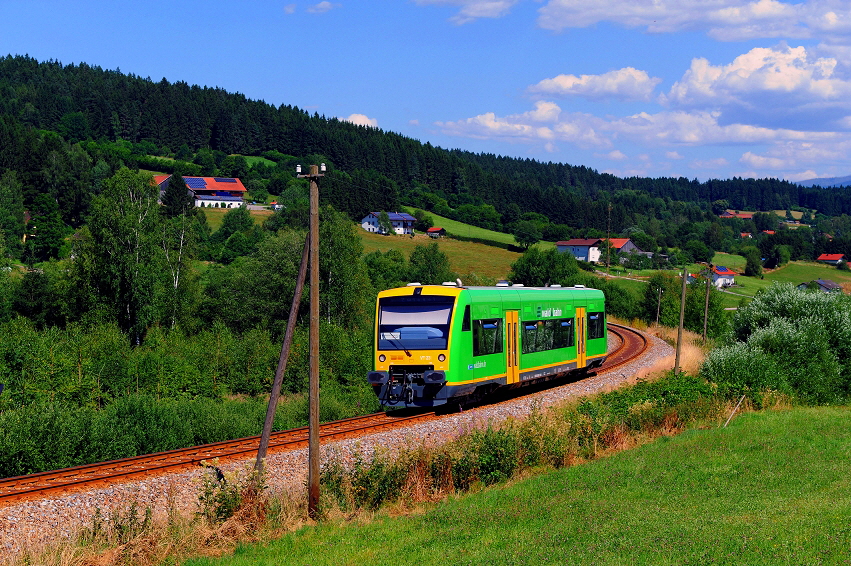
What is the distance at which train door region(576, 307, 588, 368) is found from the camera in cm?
3081

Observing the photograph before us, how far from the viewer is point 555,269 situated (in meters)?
104

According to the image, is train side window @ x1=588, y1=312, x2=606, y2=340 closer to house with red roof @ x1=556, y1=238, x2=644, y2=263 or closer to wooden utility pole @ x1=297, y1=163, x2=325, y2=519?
wooden utility pole @ x1=297, y1=163, x2=325, y2=519

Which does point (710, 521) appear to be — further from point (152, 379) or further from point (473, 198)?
point (473, 198)

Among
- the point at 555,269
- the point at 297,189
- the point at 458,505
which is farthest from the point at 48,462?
the point at 297,189

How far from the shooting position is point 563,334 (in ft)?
96.2

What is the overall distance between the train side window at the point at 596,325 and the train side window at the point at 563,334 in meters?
2.30

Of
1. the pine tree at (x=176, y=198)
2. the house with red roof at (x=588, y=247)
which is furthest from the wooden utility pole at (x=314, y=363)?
the house with red roof at (x=588, y=247)

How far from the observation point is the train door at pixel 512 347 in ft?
81.9

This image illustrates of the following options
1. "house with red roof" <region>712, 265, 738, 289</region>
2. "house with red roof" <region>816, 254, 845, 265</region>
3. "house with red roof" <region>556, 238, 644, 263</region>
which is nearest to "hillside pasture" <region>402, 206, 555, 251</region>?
"house with red roof" <region>556, 238, 644, 263</region>

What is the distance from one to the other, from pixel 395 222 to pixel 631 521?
13832 centimetres

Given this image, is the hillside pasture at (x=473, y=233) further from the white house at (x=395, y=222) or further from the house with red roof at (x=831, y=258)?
the house with red roof at (x=831, y=258)

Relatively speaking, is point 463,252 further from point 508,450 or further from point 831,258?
point 508,450

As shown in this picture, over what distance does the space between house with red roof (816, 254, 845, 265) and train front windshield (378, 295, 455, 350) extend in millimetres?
181646

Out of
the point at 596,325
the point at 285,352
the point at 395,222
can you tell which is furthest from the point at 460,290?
the point at 395,222
